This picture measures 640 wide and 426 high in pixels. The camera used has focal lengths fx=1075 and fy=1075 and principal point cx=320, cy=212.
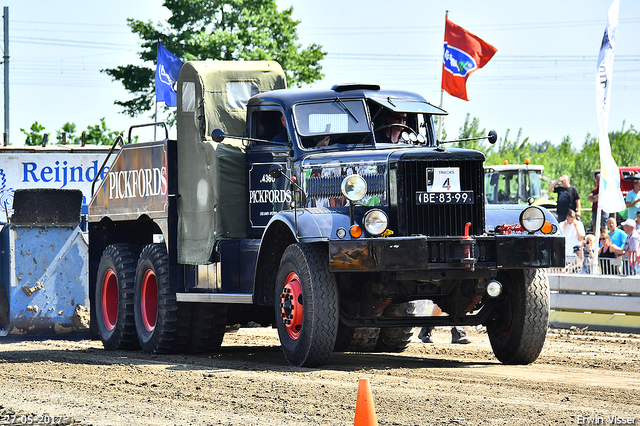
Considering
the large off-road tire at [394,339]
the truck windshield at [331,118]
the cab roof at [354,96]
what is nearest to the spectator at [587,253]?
the large off-road tire at [394,339]

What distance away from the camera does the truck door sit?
11414 millimetres

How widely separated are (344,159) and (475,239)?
5.25 feet

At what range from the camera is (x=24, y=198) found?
14.9 meters

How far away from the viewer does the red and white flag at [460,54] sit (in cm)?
1908


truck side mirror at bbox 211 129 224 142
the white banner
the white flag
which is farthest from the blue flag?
truck side mirror at bbox 211 129 224 142

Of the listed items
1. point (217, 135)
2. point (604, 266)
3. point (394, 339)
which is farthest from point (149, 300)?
point (604, 266)

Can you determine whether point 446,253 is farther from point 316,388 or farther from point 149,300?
point 149,300

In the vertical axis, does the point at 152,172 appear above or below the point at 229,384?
above

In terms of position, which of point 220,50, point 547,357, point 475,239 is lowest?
point 547,357

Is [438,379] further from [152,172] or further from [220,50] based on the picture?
[220,50]

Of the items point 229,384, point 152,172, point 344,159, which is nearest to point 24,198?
point 152,172

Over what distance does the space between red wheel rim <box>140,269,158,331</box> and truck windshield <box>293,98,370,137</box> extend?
2936mm

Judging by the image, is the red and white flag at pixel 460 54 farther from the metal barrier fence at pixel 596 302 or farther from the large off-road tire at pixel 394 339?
the large off-road tire at pixel 394 339

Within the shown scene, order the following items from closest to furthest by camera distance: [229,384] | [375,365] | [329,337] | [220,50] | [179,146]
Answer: [229,384]
[329,337]
[375,365]
[179,146]
[220,50]
